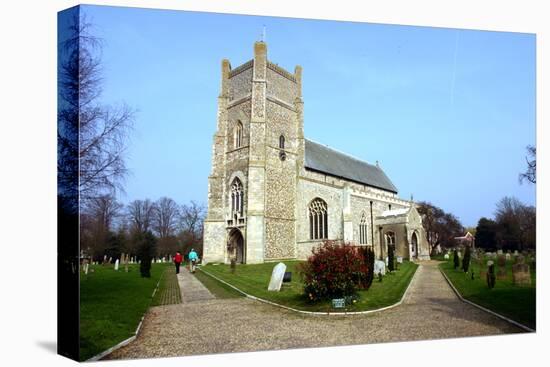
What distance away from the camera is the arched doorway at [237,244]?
19.8 metres

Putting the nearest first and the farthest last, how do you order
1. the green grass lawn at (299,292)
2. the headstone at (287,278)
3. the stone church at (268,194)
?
the green grass lawn at (299,292), the headstone at (287,278), the stone church at (268,194)

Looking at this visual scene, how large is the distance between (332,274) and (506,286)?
405 cm

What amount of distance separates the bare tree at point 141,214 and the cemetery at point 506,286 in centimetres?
704

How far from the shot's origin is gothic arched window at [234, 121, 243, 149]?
1913cm

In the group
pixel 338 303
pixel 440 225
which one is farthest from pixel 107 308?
pixel 440 225

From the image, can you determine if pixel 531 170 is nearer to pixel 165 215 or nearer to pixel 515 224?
pixel 515 224

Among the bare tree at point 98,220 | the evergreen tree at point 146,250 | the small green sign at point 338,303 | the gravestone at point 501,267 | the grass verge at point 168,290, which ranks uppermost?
the bare tree at point 98,220

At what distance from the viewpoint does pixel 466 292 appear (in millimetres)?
9812

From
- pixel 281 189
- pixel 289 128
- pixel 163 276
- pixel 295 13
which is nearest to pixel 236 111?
pixel 289 128

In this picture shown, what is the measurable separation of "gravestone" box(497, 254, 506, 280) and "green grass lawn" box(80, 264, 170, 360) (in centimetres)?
778

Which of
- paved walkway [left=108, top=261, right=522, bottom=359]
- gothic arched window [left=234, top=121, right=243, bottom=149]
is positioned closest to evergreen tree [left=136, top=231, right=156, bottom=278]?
paved walkway [left=108, top=261, right=522, bottom=359]

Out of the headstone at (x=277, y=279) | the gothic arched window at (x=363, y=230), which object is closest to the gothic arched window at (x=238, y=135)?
the gothic arched window at (x=363, y=230)

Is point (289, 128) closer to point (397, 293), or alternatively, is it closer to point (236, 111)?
point (236, 111)

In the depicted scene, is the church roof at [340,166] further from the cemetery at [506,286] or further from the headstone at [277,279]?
the headstone at [277,279]
